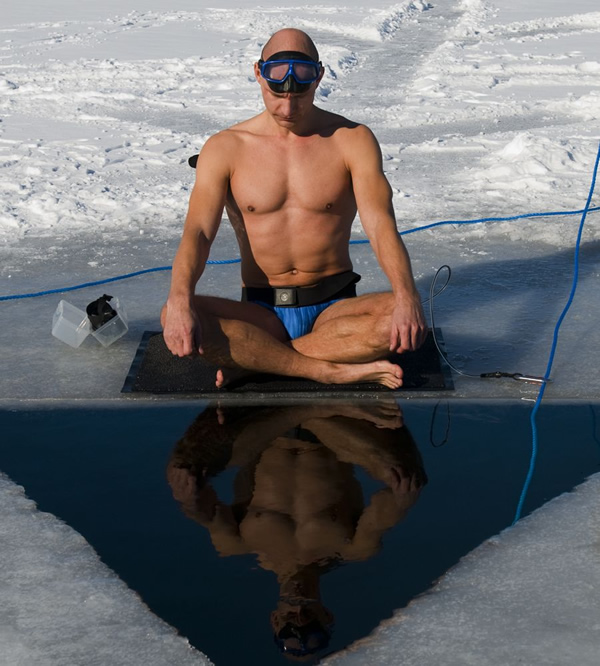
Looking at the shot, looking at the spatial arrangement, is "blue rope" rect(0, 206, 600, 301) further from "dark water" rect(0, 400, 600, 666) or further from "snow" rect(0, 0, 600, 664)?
"dark water" rect(0, 400, 600, 666)

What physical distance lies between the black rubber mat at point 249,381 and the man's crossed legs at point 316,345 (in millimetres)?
38

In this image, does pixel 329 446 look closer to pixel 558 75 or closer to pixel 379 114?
pixel 379 114

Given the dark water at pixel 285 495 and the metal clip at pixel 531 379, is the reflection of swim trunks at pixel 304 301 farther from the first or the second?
the metal clip at pixel 531 379

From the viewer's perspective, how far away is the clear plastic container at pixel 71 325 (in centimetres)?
423

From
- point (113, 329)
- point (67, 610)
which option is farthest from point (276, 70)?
point (67, 610)

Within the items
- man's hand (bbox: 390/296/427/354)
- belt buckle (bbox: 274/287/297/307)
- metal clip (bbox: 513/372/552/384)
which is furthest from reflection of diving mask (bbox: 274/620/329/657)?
belt buckle (bbox: 274/287/297/307)

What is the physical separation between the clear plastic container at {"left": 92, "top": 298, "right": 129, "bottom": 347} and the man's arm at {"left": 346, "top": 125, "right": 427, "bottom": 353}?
113 centimetres

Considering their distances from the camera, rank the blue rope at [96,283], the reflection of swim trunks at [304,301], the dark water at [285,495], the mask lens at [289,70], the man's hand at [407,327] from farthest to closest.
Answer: the blue rope at [96,283] → the reflection of swim trunks at [304,301] → the mask lens at [289,70] → the man's hand at [407,327] → the dark water at [285,495]

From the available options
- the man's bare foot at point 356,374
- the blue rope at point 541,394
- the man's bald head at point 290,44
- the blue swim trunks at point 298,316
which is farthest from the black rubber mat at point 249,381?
the man's bald head at point 290,44

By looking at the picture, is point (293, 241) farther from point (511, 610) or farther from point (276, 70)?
point (511, 610)

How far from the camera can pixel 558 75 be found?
10750 millimetres

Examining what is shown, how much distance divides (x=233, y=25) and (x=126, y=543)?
39.2 ft

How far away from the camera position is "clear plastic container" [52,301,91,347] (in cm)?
423

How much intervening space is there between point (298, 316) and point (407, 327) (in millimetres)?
661
